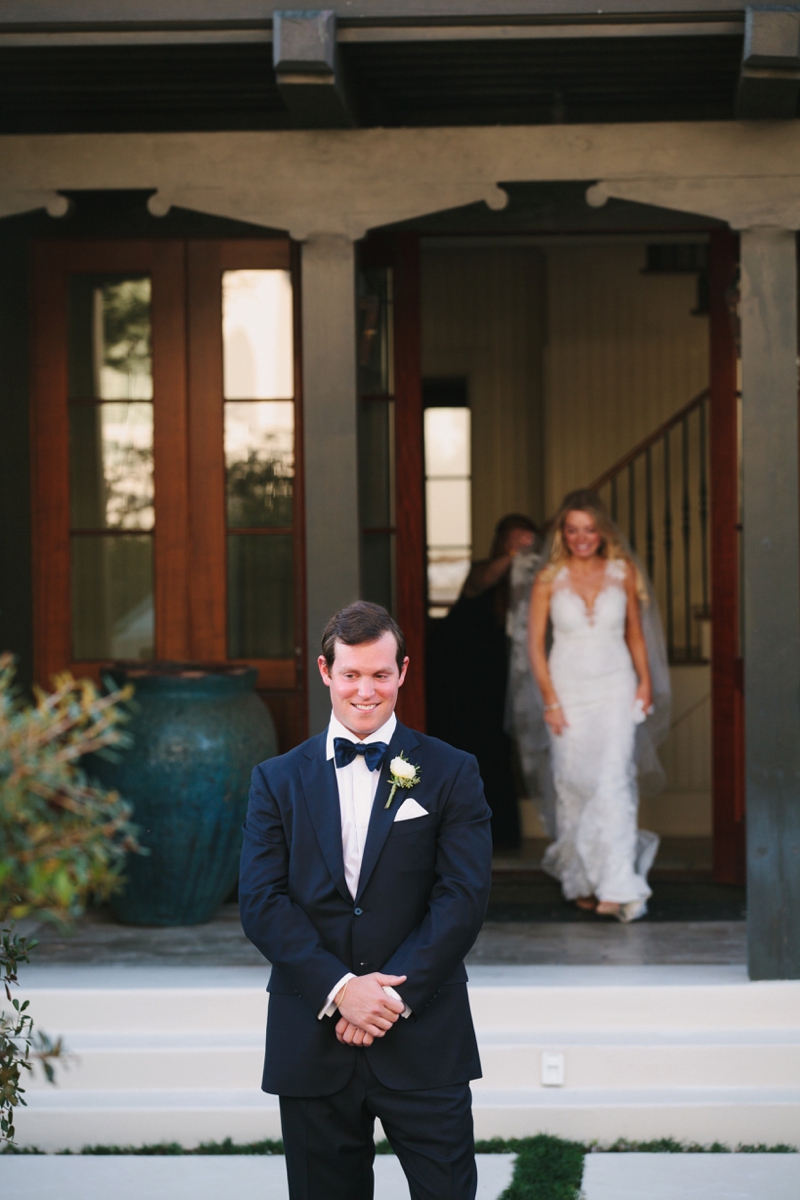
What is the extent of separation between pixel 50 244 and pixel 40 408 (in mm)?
624

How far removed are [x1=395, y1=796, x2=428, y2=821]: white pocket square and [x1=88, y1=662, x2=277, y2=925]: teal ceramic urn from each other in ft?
8.08

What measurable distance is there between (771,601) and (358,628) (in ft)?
6.71

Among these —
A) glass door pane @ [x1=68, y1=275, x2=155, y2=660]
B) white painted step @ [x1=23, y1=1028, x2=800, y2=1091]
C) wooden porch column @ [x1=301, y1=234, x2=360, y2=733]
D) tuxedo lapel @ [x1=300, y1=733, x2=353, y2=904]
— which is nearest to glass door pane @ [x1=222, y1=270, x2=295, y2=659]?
glass door pane @ [x1=68, y1=275, x2=155, y2=660]

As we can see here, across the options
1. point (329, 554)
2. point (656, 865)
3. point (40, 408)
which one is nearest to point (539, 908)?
point (656, 865)

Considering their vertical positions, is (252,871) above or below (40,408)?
below

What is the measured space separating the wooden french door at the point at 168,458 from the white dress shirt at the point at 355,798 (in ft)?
9.44

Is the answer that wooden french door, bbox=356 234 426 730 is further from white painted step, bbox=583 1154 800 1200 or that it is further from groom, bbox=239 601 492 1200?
groom, bbox=239 601 492 1200

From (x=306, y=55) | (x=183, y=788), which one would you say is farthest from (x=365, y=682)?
(x=183, y=788)

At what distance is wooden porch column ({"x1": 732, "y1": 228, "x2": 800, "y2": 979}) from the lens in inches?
157

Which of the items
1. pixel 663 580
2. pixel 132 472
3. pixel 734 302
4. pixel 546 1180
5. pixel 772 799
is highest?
pixel 734 302

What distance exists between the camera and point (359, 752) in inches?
92.9

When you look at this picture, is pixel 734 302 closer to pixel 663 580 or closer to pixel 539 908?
pixel 539 908

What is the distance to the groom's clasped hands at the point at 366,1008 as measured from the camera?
2.22 m

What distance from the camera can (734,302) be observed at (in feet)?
16.5
